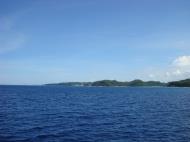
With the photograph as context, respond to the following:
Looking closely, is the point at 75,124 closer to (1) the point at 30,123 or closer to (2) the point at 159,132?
(1) the point at 30,123

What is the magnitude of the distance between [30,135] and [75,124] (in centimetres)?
980

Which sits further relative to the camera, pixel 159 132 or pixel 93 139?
pixel 159 132

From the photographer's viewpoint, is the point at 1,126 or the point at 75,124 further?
the point at 75,124

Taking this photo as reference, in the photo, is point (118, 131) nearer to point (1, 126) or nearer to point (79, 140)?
point (79, 140)

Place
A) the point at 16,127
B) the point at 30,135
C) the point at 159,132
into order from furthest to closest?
the point at 16,127
the point at 159,132
the point at 30,135

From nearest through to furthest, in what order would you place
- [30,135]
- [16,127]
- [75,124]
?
[30,135] → [16,127] → [75,124]

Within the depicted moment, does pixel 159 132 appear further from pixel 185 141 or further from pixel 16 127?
pixel 16 127

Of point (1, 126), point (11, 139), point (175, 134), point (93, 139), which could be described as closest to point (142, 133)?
point (175, 134)

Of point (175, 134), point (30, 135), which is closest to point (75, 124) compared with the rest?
point (30, 135)

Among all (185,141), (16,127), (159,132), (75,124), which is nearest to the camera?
(185,141)

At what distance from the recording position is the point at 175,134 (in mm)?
33969

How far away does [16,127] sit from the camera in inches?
1490

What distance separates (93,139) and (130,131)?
276 inches

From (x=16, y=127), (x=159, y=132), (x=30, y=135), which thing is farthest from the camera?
(x=16, y=127)
